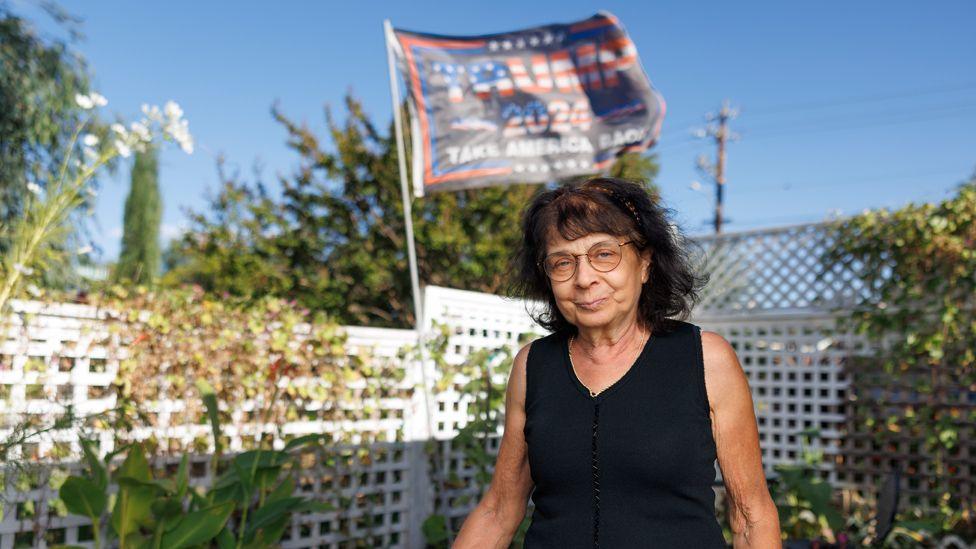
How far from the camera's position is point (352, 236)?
38.5 ft

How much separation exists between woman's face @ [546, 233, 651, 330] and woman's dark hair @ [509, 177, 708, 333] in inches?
0.8

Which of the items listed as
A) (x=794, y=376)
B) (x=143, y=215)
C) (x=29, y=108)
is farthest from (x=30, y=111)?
(x=143, y=215)

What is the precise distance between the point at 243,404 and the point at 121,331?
65 centimetres

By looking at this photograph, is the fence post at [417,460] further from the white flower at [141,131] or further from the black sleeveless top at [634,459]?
the black sleeveless top at [634,459]

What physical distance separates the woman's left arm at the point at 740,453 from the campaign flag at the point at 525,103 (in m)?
3.27

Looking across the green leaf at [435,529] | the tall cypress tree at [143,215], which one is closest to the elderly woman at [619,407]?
the green leaf at [435,529]

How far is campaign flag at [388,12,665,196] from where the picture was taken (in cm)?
467

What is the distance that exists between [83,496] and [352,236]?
9.17m

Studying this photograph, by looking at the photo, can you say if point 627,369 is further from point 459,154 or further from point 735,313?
point 735,313

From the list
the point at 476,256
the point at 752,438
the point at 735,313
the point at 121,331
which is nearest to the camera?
the point at 752,438

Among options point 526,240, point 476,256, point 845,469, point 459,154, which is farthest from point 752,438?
point 476,256

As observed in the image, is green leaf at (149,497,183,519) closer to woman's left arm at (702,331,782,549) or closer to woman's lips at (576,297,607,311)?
woman's lips at (576,297,607,311)

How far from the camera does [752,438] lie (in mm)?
1438

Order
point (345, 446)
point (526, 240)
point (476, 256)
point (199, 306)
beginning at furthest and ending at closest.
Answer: point (476, 256) → point (345, 446) → point (199, 306) → point (526, 240)
